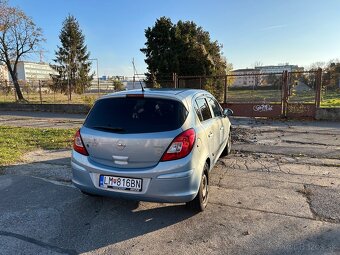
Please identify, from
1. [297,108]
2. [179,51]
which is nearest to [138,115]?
[297,108]

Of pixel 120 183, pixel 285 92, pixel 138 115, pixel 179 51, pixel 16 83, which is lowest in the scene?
pixel 120 183

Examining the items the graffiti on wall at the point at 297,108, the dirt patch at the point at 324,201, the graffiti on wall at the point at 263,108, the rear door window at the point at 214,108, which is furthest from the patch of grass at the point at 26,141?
the graffiti on wall at the point at 297,108

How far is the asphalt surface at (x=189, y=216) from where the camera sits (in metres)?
3.11

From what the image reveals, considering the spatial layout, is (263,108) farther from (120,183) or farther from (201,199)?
(120,183)

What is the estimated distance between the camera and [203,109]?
4516mm

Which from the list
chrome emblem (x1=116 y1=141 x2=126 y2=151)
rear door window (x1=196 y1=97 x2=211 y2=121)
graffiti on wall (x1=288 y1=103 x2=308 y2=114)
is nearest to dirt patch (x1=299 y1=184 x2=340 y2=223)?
rear door window (x1=196 y1=97 x2=211 y2=121)

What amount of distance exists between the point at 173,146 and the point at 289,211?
1.87m

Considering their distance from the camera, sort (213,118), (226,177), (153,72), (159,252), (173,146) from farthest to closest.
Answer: (153,72)
(226,177)
(213,118)
(173,146)
(159,252)

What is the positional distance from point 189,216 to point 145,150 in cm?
110

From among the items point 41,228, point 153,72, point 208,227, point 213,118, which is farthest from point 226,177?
point 153,72

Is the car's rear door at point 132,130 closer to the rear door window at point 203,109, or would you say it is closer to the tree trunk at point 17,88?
the rear door window at point 203,109

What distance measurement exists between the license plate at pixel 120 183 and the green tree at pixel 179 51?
20.6 metres

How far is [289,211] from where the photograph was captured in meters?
3.88

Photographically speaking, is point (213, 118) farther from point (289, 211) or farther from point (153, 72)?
point (153, 72)
